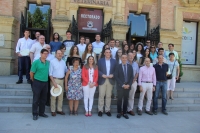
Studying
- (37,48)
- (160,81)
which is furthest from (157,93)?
(37,48)

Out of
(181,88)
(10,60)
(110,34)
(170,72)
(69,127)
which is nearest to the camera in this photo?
(69,127)

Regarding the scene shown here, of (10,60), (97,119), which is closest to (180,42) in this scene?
(97,119)

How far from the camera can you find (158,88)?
20.7 feet

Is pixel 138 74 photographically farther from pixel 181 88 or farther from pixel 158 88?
pixel 181 88

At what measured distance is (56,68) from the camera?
215 inches

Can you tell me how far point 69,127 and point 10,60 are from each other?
6420 millimetres

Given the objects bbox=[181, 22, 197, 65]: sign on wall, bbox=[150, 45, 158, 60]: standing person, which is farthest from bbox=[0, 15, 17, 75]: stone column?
bbox=[181, 22, 197, 65]: sign on wall

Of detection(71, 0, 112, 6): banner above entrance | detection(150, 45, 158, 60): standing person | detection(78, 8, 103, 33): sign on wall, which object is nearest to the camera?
detection(150, 45, 158, 60): standing person

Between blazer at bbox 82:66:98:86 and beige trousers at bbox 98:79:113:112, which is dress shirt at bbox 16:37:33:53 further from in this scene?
beige trousers at bbox 98:79:113:112

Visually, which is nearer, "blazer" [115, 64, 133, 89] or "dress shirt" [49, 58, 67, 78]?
"dress shirt" [49, 58, 67, 78]

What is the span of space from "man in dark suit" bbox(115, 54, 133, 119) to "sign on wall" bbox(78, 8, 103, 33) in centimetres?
539

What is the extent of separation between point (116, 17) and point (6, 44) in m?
6.36

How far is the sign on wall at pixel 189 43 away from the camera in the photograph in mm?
12048

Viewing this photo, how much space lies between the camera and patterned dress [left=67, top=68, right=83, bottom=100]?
18.2ft
